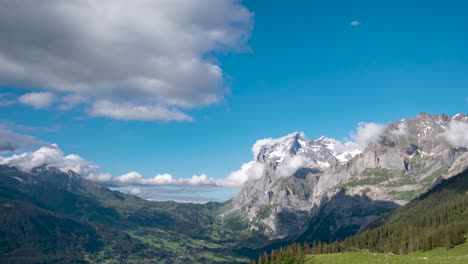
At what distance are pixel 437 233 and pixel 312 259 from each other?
3104 inches

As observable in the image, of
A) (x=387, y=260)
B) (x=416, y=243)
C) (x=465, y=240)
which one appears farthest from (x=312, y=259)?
(x=416, y=243)

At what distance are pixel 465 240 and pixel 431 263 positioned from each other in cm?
8570

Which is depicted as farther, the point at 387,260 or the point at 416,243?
the point at 416,243

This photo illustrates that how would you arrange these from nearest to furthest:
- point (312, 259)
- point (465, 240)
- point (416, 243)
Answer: point (312, 259), point (465, 240), point (416, 243)

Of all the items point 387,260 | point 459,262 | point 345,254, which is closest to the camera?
point 459,262

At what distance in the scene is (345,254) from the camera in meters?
122

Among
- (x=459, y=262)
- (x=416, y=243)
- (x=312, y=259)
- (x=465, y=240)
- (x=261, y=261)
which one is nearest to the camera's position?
(x=459, y=262)

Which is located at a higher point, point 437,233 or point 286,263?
point 437,233

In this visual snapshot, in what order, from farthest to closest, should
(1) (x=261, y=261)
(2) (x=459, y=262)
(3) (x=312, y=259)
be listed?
1. (1) (x=261, y=261)
2. (3) (x=312, y=259)
3. (2) (x=459, y=262)

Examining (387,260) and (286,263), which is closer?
(387,260)

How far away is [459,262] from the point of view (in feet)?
290

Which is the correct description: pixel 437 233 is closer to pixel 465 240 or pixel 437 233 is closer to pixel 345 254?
pixel 465 240

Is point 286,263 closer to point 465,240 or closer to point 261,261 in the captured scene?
point 261,261

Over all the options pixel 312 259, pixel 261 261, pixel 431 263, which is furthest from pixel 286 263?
pixel 431 263
